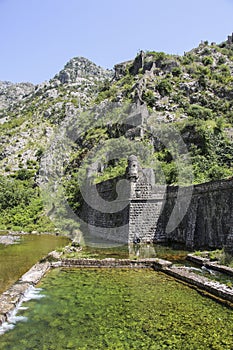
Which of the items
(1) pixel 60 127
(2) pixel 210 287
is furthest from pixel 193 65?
(2) pixel 210 287

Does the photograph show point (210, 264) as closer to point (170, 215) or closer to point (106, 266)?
point (106, 266)

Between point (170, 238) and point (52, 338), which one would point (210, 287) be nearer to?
point (52, 338)

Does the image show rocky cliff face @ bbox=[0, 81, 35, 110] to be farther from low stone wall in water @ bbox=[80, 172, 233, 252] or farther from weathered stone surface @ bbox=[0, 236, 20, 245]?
low stone wall in water @ bbox=[80, 172, 233, 252]

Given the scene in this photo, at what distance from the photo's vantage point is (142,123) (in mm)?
46688

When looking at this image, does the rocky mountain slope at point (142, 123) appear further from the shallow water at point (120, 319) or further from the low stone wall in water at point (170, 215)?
the shallow water at point (120, 319)

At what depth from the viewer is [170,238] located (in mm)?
23625

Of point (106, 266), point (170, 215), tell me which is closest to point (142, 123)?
point (170, 215)

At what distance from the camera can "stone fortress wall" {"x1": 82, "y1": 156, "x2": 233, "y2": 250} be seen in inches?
733

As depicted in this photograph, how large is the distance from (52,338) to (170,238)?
17.6 m

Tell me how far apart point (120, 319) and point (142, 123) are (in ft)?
133

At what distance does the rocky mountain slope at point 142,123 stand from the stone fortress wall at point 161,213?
766 centimetres

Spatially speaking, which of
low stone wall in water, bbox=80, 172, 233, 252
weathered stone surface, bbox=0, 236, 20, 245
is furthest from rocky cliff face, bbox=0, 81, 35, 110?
low stone wall in water, bbox=80, 172, 233, 252

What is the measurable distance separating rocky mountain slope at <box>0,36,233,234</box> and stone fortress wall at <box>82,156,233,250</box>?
25.1ft

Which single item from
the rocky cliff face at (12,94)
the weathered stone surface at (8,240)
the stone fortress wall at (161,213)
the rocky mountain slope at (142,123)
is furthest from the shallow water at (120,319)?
the rocky cliff face at (12,94)
